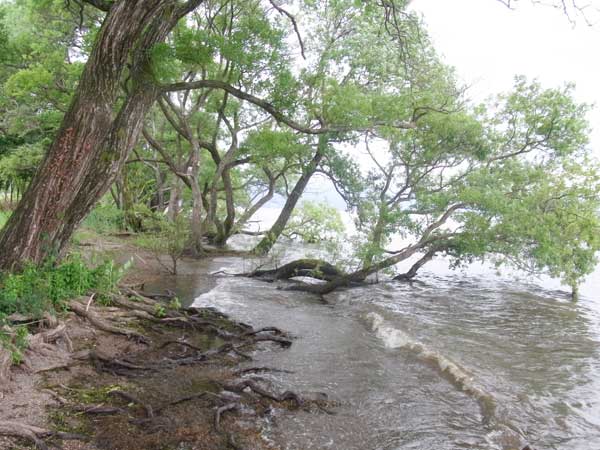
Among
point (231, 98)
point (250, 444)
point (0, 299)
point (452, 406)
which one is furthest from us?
point (231, 98)

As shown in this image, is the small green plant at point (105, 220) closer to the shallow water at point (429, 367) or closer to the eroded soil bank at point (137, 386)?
the shallow water at point (429, 367)

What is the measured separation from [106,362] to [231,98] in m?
15.7

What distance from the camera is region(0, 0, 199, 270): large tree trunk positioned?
7242 mm

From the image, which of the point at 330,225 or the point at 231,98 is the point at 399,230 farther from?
the point at 231,98

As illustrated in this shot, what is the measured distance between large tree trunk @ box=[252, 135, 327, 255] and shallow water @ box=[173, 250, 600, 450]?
406cm

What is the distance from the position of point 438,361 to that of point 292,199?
13533 millimetres

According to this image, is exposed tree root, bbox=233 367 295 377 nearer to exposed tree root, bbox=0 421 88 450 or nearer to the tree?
exposed tree root, bbox=0 421 88 450

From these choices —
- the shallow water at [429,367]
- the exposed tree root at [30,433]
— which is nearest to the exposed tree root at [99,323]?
the shallow water at [429,367]

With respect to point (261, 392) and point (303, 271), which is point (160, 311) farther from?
point (303, 271)

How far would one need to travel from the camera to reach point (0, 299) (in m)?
6.23

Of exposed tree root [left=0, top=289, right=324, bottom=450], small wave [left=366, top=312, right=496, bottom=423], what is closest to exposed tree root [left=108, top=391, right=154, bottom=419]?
exposed tree root [left=0, top=289, right=324, bottom=450]

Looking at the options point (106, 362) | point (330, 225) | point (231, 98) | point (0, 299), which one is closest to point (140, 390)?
point (106, 362)

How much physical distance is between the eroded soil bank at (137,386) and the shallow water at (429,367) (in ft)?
1.54

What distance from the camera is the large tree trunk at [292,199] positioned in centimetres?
1805
